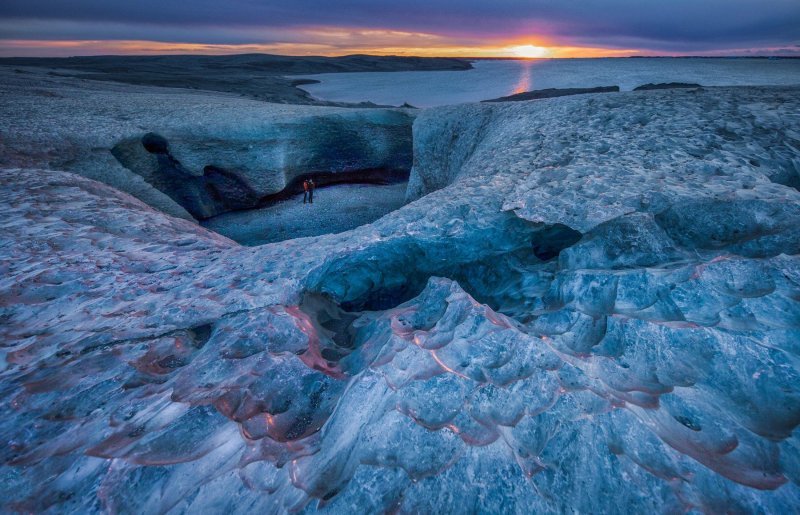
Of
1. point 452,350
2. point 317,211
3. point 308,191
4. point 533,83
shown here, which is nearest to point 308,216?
point 317,211

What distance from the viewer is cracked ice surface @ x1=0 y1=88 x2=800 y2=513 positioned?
181 cm

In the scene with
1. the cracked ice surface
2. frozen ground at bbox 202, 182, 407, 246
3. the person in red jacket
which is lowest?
frozen ground at bbox 202, 182, 407, 246

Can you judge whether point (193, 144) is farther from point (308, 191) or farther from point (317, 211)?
point (317, 211)

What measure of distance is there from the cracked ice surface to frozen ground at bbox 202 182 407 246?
5031 mm

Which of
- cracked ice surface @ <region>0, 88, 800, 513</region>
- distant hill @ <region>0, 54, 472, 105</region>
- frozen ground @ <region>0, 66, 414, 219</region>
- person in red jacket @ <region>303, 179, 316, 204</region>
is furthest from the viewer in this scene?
distant hill @ <region>0, 54, 472, 105</region>

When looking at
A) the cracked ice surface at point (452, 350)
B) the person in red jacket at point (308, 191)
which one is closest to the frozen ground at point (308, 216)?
the person in red jacket at point (308, 191)

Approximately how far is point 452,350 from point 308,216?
8.49 metres

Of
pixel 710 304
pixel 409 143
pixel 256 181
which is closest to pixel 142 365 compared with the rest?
pixel 710 304

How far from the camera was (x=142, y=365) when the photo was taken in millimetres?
2619

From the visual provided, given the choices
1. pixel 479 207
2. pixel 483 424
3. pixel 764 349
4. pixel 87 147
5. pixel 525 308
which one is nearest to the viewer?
pixel 483 424

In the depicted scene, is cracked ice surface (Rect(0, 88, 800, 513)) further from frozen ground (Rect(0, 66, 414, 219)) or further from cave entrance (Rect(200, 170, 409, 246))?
cave entrance (Rect(200, 170, 409, 246))

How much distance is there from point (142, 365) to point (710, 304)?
379 cm

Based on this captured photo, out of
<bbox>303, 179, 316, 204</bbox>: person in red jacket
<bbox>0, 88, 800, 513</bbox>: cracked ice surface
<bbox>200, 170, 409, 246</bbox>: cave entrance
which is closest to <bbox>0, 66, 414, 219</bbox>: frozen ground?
<bbox>200, 170, 409, 246</bbox>: cave entrance

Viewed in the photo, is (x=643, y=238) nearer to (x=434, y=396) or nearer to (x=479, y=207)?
(x=479, y=207)
